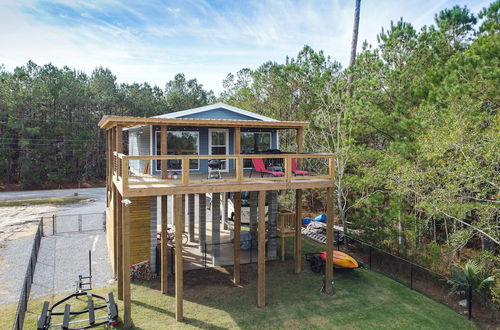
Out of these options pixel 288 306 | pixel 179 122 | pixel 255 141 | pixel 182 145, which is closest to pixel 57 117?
pixel 182 145

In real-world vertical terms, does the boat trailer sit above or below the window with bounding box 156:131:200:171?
below

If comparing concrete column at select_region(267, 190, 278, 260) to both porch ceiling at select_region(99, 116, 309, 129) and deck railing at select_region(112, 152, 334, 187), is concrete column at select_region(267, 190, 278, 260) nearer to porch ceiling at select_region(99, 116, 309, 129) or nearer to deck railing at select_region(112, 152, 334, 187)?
deck railing at select_region(112, 152, 334, 187)

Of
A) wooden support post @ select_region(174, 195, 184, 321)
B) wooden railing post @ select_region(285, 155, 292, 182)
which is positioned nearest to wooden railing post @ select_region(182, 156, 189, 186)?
wooden support post @ select_region(174, 195, 184, 321)

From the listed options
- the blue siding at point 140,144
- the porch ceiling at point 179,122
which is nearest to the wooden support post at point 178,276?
the porch ceiling at point 179,122

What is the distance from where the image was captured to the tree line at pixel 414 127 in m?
11.3

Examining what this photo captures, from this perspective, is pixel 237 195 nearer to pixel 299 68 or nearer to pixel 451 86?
A: pixel 451 86

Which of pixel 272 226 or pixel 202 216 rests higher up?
pixel 202 216

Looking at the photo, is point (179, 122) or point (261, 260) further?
point (179, 122)

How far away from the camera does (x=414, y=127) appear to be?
47.0ft

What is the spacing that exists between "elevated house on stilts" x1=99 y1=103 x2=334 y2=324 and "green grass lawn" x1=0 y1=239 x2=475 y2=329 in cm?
51

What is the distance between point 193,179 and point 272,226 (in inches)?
203

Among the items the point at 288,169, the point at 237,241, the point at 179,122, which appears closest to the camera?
the point at 288,169

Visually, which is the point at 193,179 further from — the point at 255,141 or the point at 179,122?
the point at 255,141

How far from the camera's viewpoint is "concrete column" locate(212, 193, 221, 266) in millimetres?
13092
